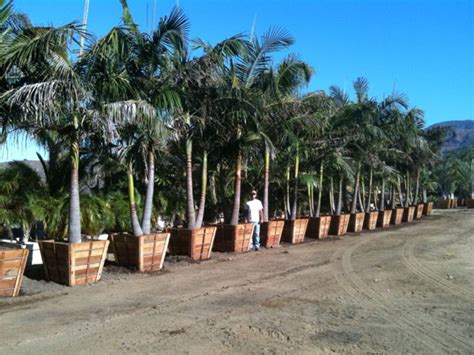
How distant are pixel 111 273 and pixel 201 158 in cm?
438

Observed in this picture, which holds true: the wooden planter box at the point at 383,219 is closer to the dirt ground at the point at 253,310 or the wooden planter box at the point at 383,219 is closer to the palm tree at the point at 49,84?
the dirt ground at the point at 253,310

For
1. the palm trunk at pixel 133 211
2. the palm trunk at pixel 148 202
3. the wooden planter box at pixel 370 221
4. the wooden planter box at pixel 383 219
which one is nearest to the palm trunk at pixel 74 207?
the palm trunk at pixel 133 211

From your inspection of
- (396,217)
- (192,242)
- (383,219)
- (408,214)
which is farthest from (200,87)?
(408,214)

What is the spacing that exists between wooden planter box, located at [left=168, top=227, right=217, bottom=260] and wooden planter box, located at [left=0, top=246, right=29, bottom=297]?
181 inches

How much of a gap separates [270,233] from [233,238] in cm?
208

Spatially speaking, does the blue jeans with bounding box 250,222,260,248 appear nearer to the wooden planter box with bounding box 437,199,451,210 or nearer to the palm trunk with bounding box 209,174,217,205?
the palm trunk with bounding box 209,174,217,205

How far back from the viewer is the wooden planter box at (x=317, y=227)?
61.0 ft

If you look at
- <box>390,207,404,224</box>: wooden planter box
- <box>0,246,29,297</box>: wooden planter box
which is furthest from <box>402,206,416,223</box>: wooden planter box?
<box>0,246,29,297</box>: wooden planter box

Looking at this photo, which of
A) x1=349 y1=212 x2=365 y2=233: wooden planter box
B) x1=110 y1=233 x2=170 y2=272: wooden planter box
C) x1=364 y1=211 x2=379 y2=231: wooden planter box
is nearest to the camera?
x1=110 y1=233 x2=170 y2=272: wooden planter box

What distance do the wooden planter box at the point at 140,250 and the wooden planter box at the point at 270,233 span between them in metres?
5.16

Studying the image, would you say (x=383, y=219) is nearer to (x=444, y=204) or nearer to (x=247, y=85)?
(x=247, y=85)

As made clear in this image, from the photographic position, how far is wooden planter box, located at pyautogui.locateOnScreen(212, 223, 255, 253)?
44.4 feet

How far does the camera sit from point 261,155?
15352mm

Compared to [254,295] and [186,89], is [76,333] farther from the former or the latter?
[186,89]
